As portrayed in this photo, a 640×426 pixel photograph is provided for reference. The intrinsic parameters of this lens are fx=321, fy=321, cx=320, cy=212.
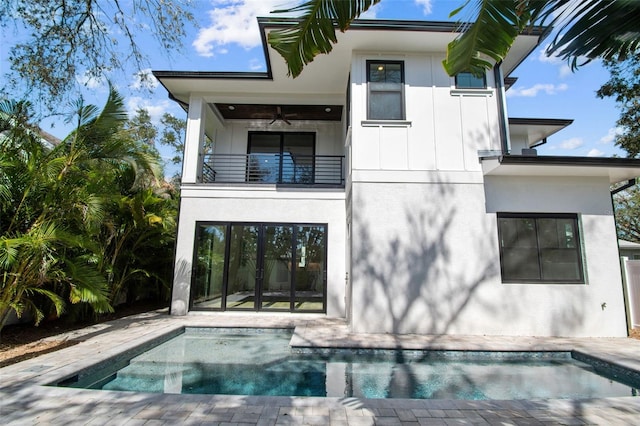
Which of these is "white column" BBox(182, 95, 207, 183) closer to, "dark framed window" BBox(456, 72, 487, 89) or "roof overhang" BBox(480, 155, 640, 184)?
"dark framed window" BBox(456, 72, 487, 89)

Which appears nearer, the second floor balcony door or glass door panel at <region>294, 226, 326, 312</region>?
glass door panel at <region>294, 226, 326, 312</region>

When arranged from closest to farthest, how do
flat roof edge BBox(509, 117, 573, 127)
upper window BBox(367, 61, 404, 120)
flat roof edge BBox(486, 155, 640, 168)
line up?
flat roof edge BBox(486, 155, 640, 168)
upper window BBox(367, 61, 404, 120)
flat roof edge BBox(509, 117, 573, 127)

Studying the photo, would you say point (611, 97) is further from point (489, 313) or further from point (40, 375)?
point (40, 375)

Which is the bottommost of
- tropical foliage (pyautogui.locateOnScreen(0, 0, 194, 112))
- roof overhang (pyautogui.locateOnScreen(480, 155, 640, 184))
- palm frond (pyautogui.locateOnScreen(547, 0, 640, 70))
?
palm frond (pyautogui.locateOnScreen(547, 0, 640, 70))

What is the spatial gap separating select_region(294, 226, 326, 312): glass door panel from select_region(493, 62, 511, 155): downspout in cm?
485

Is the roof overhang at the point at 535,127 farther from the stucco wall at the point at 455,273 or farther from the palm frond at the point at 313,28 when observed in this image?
the palm frond at the point at 313,28

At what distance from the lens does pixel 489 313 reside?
22.4ft

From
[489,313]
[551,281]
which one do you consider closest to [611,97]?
[551,281]

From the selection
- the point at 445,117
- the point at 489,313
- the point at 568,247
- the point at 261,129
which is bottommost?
the point at 489,313

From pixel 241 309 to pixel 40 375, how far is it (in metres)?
4.89

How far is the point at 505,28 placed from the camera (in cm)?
240

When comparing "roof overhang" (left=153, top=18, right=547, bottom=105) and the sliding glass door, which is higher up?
"roof overhang" (left=153, top=18, right=547, bottom=105)

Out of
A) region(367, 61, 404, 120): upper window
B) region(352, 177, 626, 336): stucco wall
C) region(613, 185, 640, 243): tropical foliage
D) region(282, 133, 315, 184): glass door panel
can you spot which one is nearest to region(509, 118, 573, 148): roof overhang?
region(352, 177, 626, 336): stucco wall

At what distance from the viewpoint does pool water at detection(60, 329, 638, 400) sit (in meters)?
4.33
